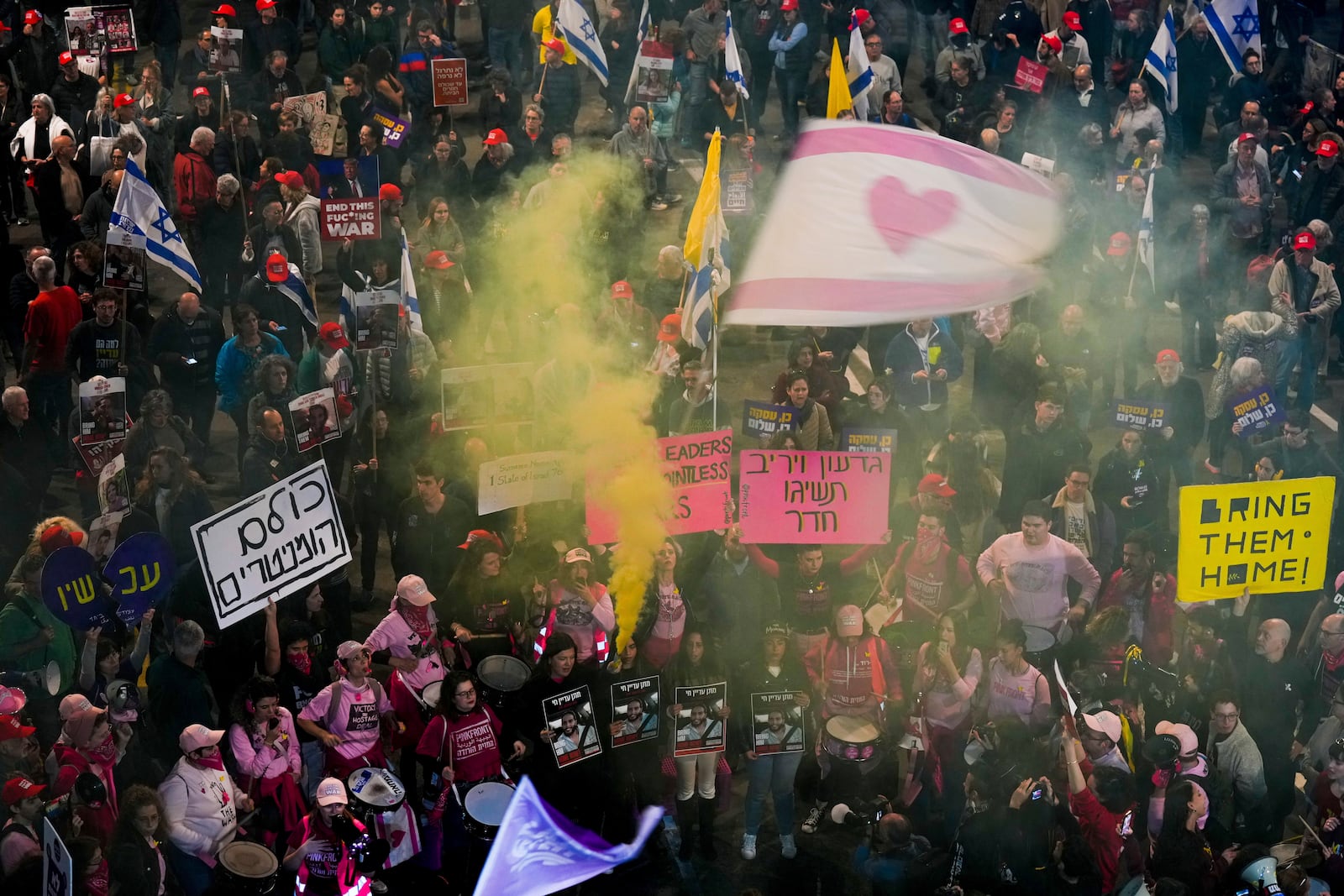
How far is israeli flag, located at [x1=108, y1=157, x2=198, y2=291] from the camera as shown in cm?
1261

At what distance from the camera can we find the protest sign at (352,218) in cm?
1407

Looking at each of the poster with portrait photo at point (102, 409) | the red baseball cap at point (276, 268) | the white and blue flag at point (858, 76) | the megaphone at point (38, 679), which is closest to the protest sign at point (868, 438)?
the red baseball cap at point (276, 268)

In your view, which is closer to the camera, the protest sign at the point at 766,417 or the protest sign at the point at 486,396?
the protest sign at the point at 486,396

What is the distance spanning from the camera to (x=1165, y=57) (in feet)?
62.1

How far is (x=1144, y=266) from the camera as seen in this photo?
16125mm

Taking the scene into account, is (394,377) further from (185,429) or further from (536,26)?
(536,26)

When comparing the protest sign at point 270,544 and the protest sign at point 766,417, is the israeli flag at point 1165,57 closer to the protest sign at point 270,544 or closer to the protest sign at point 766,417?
the protest sign at point 766,417

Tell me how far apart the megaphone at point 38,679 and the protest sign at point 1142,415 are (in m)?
6.87

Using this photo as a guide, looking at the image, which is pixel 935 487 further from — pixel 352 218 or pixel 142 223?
pixel 142 223

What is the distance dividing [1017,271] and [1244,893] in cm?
362

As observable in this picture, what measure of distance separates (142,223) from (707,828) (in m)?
5.91

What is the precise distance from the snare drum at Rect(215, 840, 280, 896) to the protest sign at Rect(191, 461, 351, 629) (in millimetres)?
1375

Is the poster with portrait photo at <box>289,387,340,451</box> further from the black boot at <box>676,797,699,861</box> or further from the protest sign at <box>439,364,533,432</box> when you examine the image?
the black boot at <box>676,797,699,861</box>

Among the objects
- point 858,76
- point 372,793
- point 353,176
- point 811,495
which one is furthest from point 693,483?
point 858,76
